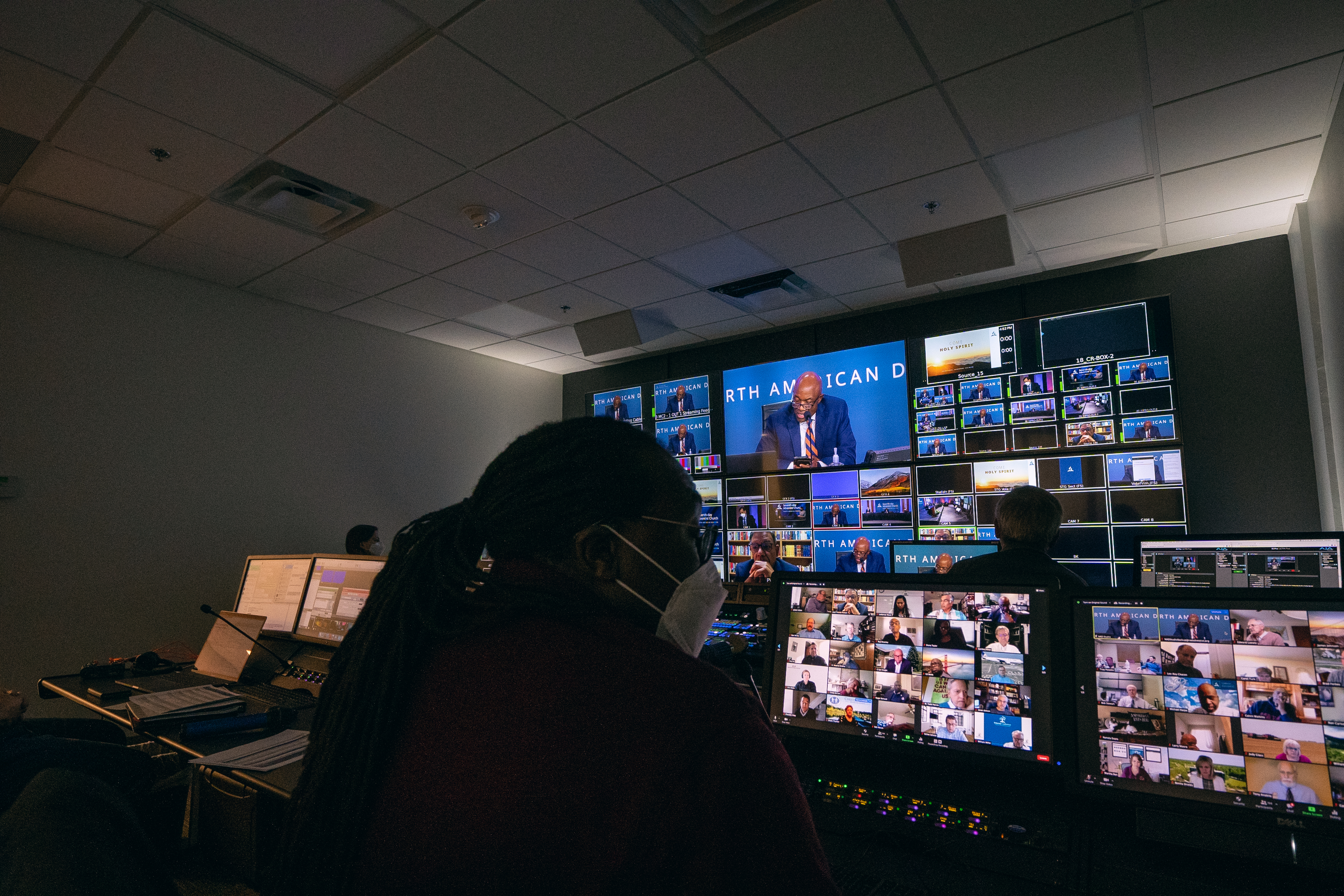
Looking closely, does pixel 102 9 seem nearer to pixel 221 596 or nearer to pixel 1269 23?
pixel 221 596

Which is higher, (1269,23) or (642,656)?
(1269,23)

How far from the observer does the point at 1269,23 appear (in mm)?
2119

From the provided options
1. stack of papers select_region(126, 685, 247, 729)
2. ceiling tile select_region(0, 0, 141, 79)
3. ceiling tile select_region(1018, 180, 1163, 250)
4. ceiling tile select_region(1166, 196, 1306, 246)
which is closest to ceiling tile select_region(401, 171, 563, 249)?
ceiling tile select_region(0, 0, 141, 79)

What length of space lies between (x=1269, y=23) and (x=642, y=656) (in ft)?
9.25

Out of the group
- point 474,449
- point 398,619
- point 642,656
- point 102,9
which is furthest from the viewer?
point 474,449

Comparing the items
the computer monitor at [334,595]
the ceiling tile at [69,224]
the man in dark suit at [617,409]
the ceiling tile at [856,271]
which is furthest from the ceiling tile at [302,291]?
the ceiling tile at [856,271]

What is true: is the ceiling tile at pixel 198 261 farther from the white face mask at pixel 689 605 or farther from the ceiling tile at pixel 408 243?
the white face mask at pixel 689 605

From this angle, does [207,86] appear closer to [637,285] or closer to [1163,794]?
[637,285]

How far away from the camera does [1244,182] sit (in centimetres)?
307

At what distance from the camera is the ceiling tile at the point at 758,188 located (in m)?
2.90

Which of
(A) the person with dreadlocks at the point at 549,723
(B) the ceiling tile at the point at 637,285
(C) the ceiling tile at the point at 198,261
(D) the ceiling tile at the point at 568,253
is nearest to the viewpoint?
(A) the person with dreadlocks at the point at 549,723

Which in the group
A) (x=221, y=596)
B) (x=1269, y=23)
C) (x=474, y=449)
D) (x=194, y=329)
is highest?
(x=1269, y=23)

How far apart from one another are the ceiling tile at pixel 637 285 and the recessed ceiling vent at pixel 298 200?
4.34ft

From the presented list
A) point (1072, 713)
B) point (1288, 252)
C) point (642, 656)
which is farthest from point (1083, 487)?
point (642, 656)
